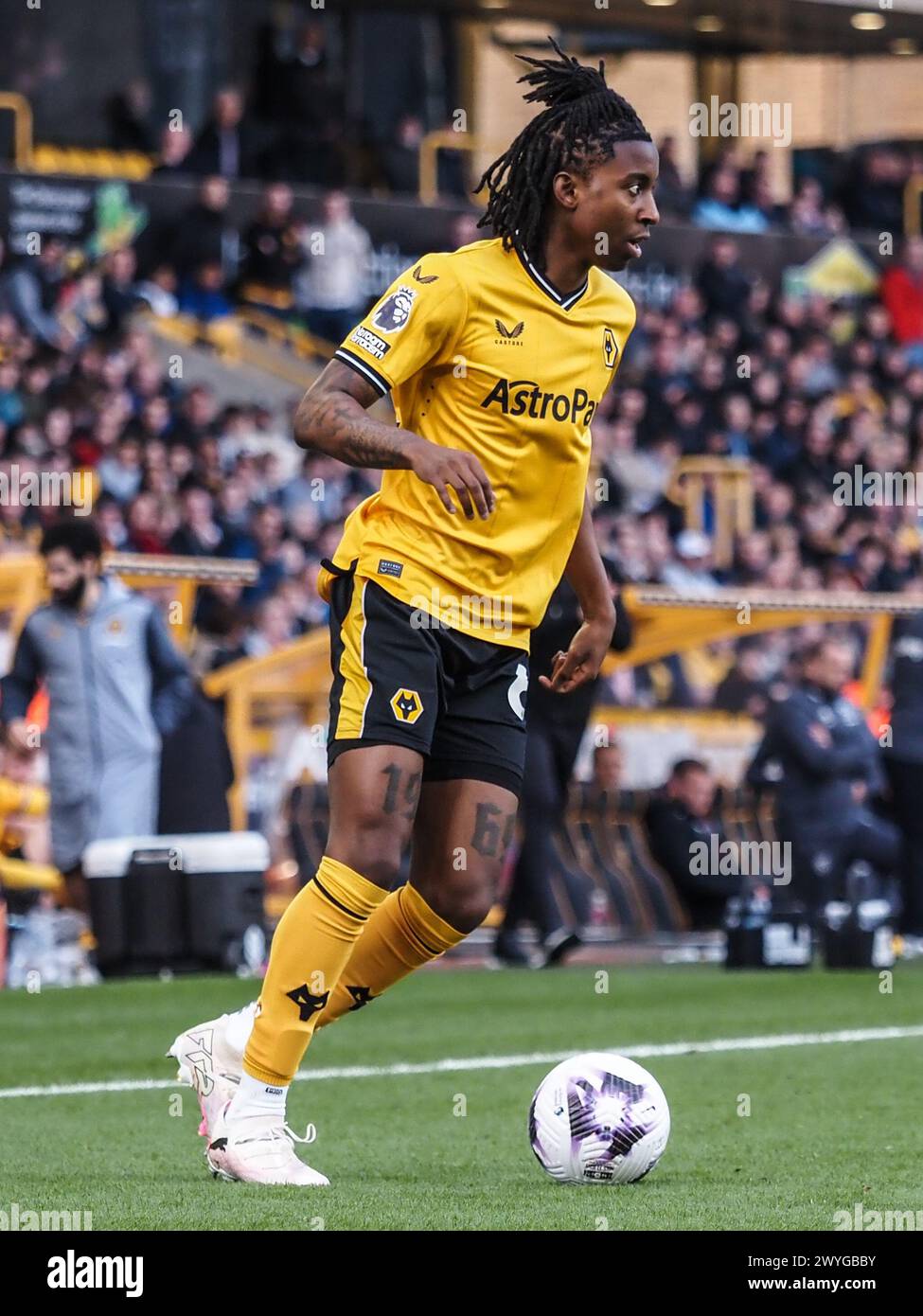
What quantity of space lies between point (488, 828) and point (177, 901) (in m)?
6.22

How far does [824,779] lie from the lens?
1409cm

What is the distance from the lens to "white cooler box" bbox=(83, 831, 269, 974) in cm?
1166

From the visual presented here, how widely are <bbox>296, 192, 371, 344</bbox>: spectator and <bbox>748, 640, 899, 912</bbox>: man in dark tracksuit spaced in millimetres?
8330

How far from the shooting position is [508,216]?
19.2 feet

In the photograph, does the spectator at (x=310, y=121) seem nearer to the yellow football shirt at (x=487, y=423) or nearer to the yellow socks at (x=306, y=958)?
the yellow football shirt at (x=487, y=423)

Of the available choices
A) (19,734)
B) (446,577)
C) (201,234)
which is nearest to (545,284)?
(446,577)

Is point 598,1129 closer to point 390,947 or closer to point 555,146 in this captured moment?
point 390,947

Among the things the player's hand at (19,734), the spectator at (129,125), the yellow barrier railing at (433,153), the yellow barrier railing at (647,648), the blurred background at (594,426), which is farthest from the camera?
the yellow barrier railing at (433,153)

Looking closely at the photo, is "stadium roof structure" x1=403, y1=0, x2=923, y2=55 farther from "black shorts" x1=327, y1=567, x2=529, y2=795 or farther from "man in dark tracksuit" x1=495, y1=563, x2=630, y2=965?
"black shorts" x1=327, y1=567, x2=529, y2=795

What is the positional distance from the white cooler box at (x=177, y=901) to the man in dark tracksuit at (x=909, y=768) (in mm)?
3994

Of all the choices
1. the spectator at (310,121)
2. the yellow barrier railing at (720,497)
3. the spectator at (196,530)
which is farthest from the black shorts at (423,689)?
the spectator at (310,121)

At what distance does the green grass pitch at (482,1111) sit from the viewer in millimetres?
5148
